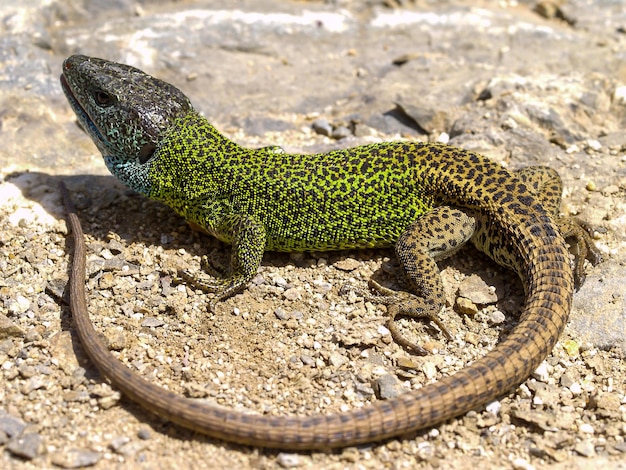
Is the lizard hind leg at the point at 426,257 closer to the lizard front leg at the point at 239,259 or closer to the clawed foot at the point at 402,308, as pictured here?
the clawed foot at the point at 402,308

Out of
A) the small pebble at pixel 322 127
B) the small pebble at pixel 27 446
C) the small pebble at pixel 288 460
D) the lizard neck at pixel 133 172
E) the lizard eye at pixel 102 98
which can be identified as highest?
the lizard eye at pixel 102 98

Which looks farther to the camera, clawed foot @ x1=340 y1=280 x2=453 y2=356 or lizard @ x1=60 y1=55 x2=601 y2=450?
lizard @ x1=60 y1=55 x2=601 y2=450

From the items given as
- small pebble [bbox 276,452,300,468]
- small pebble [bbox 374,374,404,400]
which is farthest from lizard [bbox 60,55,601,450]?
small pebble [bbox 276,452,300,468]

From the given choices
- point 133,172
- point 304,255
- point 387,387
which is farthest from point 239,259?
point 387,387

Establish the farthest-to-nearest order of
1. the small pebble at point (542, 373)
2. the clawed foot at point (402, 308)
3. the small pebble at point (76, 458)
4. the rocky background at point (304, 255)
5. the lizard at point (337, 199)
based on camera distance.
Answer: the lizard at point (337, 199), the clawed foot at point (402, 308), the small pebble at point (542, 373), the rocky background at point (304, 255), the small pebble at point (76, 458)

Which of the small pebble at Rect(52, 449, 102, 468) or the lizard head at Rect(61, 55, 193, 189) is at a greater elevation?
the lizard head at Rect(61, 55, 193, 189)

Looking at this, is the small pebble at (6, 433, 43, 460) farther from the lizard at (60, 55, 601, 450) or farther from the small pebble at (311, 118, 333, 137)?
the small pebble at (311, 118, 333, 137)

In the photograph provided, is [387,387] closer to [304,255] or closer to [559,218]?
[304,255]

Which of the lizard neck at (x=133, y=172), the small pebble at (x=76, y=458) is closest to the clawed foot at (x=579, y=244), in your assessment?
the lizard neck at (x=133, y=172)
